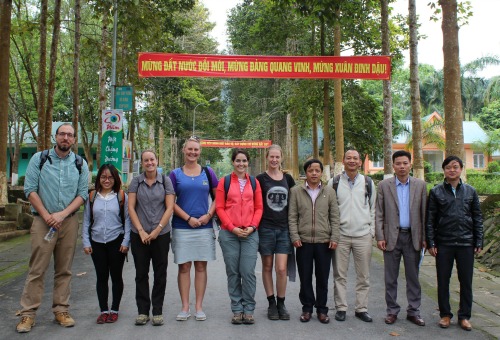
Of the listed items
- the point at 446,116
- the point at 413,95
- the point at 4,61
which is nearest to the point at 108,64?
the point at 4,61

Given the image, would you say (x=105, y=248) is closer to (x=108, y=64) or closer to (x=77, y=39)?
(x=77, y=39)

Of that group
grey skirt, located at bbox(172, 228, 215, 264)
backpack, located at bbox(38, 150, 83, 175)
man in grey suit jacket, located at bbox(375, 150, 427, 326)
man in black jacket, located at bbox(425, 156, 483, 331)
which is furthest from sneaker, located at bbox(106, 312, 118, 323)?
man in black jacket, located at bbox(425, 156, 483, 331)

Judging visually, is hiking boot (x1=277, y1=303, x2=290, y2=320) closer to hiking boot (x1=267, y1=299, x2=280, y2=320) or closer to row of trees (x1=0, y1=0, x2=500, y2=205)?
hiking boot (x1=267, y1=299, x2=280, y2=320)

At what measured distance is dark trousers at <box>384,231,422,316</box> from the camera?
5121 millimetres

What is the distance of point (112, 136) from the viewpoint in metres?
13.1

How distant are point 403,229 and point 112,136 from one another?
962 centimetres

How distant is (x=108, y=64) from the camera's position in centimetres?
2033

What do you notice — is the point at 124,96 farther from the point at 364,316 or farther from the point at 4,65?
the point at 364,316

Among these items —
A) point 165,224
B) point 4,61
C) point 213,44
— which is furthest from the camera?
point 213,44

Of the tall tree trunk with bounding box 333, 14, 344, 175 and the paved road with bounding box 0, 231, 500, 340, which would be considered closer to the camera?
the paved road with bounding box 0, 231, 500, 340

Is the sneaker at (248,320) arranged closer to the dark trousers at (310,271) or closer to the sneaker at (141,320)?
the dark trousers at (310,271)

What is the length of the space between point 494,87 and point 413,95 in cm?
3905

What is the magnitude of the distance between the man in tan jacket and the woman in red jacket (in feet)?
1.34

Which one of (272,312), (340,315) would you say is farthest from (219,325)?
(340,315)
